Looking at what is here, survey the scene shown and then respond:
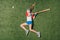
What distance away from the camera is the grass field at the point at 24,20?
2070 millimetres

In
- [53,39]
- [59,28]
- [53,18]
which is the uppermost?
[53,18]

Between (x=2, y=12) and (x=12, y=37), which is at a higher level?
(x=2, y=12)

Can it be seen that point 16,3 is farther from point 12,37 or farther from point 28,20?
point 12,37

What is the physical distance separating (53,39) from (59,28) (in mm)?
167

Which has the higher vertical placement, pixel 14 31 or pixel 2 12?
pixel 2 12

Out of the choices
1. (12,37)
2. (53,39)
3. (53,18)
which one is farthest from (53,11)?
(12,37)

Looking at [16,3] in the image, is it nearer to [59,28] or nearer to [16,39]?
[16,39]

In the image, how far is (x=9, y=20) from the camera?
6.90 ft

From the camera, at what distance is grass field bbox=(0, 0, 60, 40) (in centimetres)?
207

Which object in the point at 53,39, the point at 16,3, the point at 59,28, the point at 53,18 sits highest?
the point at 16,3

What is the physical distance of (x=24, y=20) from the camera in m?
2.10

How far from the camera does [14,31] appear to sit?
2.08 metres

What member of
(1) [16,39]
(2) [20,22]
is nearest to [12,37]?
(1) [16,39]

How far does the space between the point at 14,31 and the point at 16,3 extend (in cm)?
38
